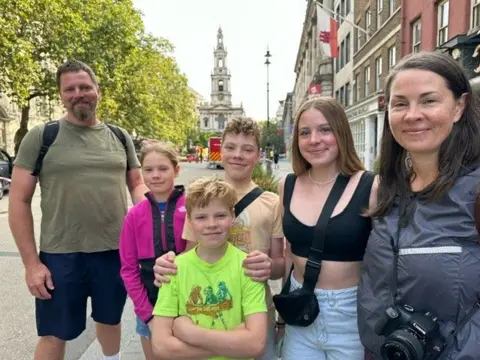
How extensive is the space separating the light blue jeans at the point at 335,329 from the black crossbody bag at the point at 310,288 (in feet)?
0.16

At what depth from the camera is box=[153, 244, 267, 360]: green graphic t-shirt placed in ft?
6.76

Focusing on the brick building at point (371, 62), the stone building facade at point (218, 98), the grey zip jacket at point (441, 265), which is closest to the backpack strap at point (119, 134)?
the grey zip jacket at point (441, 265)

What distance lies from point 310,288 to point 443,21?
1416 cm

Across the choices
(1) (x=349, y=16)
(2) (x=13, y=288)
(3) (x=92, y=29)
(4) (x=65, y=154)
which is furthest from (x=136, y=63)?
(4) (x=65, y=154)

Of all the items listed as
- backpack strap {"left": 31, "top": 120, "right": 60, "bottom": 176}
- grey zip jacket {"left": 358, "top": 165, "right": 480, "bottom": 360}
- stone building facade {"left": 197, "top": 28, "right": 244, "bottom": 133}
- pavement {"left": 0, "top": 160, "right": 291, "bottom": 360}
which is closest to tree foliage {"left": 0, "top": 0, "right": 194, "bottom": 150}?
pavement {"left": 0, "top": 160, "right": 291, "bottom": 360}

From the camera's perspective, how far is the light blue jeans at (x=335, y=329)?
2.00m

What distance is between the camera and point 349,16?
26.7 m

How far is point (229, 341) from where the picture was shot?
1.94m

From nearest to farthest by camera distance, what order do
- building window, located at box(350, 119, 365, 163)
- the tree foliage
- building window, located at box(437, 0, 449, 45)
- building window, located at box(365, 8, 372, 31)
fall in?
1. building window, located at box(437, 0, 449, 45)
2. the tree foliage
3. building window, located at box(365, 8, 372, 31)
4. building window, located at box(350, 119, 365, 163)

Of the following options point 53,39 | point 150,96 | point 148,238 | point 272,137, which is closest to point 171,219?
point 148,238

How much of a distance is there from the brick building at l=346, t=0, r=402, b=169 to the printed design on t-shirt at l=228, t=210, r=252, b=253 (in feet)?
51.4

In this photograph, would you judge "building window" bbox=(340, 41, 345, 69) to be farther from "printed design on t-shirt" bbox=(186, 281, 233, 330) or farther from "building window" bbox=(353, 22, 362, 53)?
"printed design on t-shirt" bbox=(186, 281, 233, 330)

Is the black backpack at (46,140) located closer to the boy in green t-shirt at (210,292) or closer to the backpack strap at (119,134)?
the backpack strap at (119,134)

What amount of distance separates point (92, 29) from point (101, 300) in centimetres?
2010
